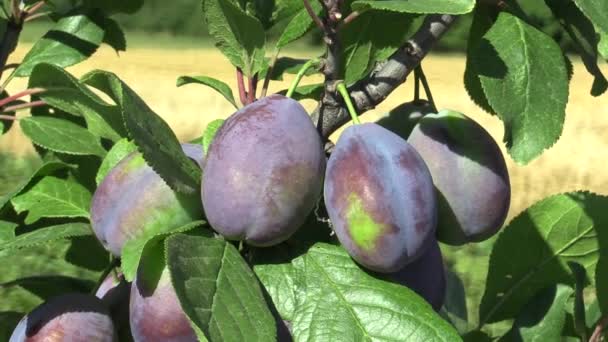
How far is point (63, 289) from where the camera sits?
939 mm

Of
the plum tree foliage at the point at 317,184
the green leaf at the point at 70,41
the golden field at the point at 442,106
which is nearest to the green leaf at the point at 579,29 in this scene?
the plum tree foliage at the point at 317,184

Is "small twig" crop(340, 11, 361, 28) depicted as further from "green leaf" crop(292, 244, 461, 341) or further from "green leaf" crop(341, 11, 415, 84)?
"green leaf" crop(292, 244, 461, 341)

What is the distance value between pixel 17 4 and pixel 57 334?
57cm

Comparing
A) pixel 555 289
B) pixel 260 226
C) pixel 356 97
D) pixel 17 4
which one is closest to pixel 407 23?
pixel 356 97

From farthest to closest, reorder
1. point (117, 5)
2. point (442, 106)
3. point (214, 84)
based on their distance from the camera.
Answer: point (442, 106) → point (117, 5) → point (214, 84)

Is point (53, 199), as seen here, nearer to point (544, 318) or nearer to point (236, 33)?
point (236, 33)

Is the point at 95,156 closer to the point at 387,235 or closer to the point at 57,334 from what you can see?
the point at 57,334

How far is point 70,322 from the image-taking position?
703 mm

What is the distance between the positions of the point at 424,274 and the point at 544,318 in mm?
178

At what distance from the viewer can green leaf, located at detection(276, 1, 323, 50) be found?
0.73 m

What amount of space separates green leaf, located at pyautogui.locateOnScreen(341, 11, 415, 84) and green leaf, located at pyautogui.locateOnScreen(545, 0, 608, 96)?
128 millimetres

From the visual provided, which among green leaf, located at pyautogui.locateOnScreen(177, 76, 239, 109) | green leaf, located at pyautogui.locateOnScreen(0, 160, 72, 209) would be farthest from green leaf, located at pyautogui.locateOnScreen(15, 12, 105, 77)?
green leaf, located at pyautogui.locateOnScreen(177, 76, 239, 109)

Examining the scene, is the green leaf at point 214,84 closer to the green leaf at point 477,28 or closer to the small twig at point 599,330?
the green leaf at point 477,28

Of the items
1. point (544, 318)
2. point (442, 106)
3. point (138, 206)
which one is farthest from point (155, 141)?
point (442, 106)
